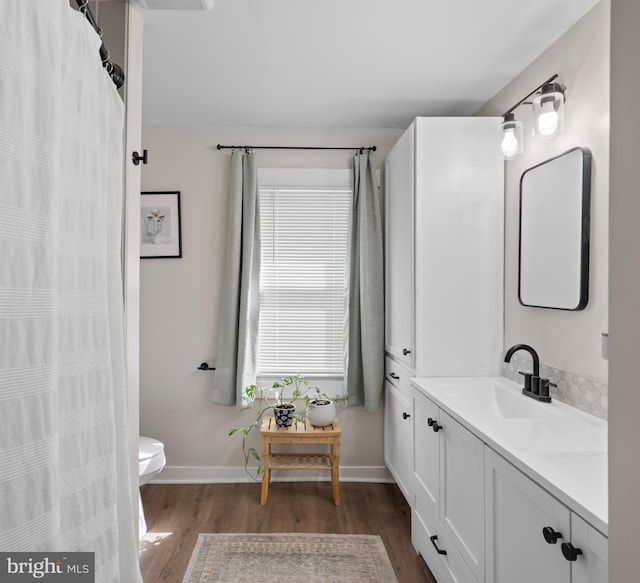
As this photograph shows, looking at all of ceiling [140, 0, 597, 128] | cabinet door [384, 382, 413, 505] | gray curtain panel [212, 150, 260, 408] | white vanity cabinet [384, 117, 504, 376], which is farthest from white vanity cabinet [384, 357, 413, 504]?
ceiling [140, 0, 597, 128]

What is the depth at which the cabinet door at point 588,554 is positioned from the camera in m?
0.95

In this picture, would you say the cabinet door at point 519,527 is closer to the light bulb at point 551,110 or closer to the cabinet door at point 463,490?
the cabinet door at point 463,490

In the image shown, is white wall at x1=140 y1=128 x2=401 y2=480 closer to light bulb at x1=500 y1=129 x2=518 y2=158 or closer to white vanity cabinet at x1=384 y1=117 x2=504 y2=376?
white vanity cabinet at x1=384 y1=117 x2=504 y2=376

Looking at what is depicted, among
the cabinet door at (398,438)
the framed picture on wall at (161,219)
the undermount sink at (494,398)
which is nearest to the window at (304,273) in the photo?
the cabinet door at (398,438)

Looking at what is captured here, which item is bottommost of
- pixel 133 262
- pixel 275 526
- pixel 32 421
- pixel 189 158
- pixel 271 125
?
pixel 275 526

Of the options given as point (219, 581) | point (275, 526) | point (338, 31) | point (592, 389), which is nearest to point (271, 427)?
point (275, 526)

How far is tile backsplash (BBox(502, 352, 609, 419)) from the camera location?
1.75m

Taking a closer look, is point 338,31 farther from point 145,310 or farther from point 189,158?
point 145,310

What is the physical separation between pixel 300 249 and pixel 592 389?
2012 millimetres

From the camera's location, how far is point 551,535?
1104 millimetres

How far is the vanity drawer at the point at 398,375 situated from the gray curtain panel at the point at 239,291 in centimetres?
92

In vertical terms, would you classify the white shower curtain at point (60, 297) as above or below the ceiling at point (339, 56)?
below

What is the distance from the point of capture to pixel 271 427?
2.98m

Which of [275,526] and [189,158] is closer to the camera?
[275,526]
